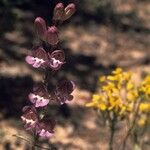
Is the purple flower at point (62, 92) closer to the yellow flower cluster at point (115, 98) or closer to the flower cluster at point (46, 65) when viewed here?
the flower cluster at point (46, 65)

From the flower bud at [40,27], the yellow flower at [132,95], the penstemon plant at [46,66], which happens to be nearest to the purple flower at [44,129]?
the penstemon plant at [46,66]

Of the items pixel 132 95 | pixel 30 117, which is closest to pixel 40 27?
pixel 30 117

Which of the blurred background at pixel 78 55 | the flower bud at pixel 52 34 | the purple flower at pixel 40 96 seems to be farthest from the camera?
the blurred background at pixel 78 55

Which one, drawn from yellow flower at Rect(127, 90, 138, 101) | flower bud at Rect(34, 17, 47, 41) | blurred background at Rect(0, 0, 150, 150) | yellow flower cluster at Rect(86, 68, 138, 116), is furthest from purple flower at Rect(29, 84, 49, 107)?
blurred background at Rect(0, 0, 150, 150)

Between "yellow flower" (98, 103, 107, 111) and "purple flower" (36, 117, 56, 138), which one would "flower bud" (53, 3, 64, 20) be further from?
"yellow flower" (98, 103, 107, 111)

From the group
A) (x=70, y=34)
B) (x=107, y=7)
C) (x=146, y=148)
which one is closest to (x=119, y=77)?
(x=146, y=148)

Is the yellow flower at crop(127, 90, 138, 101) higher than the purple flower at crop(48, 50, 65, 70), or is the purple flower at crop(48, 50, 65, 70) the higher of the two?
the yellow flower at crop(127, 90, 138, 101)

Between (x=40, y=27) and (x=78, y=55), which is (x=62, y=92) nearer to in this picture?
(x=40, y=27)
